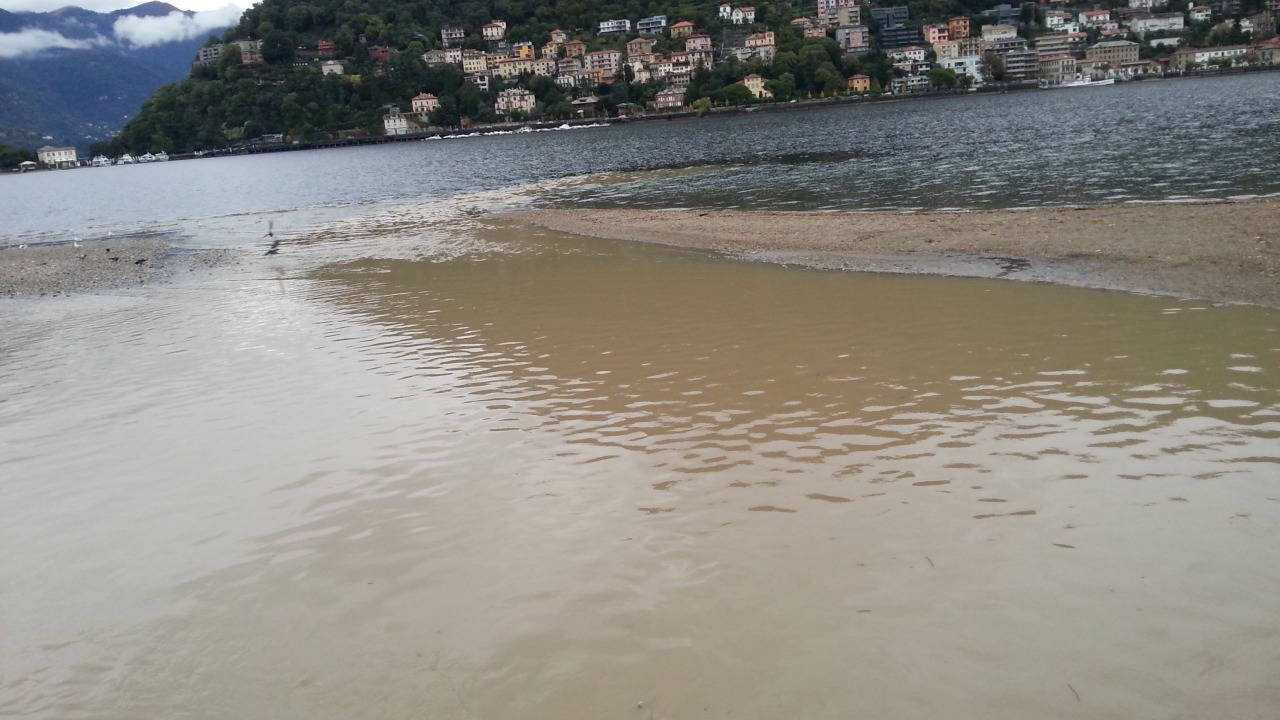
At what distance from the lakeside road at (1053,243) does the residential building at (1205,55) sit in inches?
7350

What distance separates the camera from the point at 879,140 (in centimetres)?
5953

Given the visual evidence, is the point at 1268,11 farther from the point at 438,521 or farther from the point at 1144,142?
the point at 438,521

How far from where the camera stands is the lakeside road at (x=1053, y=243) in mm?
12938

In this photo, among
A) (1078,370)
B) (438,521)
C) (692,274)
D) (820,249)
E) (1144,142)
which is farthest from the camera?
(1144,142)

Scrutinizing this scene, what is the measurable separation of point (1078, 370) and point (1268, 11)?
24127 centimetres

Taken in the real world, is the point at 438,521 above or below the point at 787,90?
below

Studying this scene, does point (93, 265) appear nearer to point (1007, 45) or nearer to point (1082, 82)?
point (1082, 82)

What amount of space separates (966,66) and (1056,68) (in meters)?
19.3

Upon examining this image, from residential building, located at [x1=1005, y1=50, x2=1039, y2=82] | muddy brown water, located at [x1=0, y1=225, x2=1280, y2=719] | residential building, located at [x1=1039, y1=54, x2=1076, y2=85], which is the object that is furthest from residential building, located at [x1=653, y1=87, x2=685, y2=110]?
muddy brown water, located at [x1=0, y1=225, x2=1280, y2=719]

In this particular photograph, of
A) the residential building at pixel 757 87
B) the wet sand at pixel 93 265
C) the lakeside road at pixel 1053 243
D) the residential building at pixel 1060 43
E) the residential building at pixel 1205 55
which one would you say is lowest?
the lakeside road at pixel 1053 243

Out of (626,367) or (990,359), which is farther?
(626,367)

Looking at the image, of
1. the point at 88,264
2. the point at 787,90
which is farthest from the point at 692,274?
the point at 787,90

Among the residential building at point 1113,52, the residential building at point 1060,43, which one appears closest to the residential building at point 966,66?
the residential building at point 1060,43

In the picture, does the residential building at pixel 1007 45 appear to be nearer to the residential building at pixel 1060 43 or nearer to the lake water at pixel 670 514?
the residential building at pixel 1060 43
